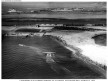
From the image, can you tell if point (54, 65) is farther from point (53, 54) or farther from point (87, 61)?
point (87, 61)

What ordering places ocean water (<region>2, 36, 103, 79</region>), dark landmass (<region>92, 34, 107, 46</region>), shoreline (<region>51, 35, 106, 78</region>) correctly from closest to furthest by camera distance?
ocean water (<region>2, 36, 103, 79</region>), shoreline (<region>51, 35, 106, 78</region>), dark landmass (<region>92, 34, 107, 46</region>)

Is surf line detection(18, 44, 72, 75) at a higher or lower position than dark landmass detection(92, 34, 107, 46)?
lower

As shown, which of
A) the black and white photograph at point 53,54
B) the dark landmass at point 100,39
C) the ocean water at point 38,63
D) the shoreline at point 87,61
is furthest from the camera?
the dark landmass at point 100,39

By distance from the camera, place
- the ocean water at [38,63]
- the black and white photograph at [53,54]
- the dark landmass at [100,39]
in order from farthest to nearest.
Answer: the dark landmass at [100,39] < the black and white photograph at [53,54] < the ocean water at [38,63]

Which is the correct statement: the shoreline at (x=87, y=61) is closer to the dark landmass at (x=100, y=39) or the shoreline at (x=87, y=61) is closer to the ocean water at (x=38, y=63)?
the ocean water at (x=38, y=63)

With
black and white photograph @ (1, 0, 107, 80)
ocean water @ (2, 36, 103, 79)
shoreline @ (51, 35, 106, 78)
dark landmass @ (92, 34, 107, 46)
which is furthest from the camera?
dark landmass @ (92, 34, 107, 46)

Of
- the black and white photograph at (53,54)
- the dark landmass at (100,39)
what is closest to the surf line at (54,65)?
the black and white photograph at (53,54)

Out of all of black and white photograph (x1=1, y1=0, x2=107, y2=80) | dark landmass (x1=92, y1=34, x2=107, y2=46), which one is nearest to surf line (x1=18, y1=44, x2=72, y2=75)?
black and white photograph (x1=1, y1=0, x2=107, y2=80)

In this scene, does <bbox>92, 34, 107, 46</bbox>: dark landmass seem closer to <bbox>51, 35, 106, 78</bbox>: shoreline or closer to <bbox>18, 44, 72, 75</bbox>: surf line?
<bbox>51, 35, 106, 78</bbox>: shoreline

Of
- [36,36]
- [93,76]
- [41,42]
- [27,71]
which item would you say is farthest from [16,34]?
[93,76]
